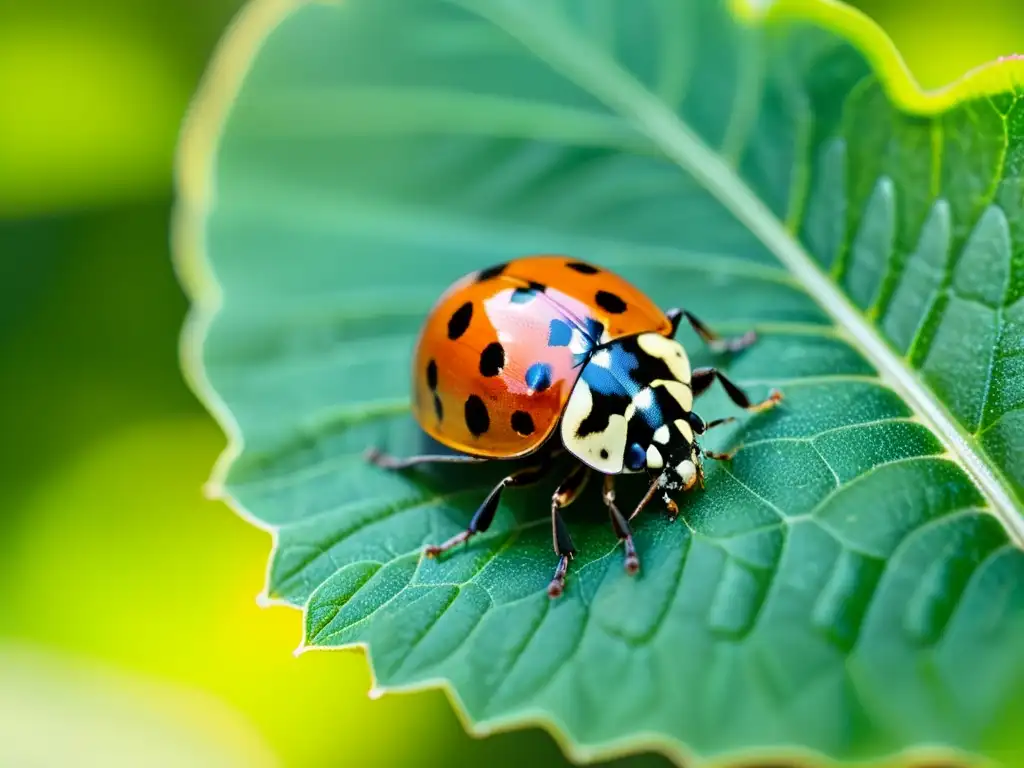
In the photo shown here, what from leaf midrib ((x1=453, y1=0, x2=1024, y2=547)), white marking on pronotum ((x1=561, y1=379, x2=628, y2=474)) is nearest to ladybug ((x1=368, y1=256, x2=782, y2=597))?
white marking on pronotum ((x1=561, y1=379, x2=628, y2=474))

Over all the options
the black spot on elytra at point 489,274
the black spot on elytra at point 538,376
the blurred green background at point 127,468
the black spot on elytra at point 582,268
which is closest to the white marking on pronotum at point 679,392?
the black spot on elytra at point 538,376

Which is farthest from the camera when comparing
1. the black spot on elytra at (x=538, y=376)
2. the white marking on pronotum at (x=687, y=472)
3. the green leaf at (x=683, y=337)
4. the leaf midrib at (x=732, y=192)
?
the black spot on elytra at (x=538, y=376)

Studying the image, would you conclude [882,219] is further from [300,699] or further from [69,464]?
[69,464]

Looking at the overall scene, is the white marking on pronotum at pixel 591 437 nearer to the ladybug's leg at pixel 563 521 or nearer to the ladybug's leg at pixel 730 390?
the ladybug's leg at pixel 563 521

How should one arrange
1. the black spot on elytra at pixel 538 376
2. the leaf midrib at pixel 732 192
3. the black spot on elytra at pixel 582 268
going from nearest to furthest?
the leaf midrib at pixel 732 192 → the black spot on elytra at pixel 538 376 → the black spot on elytra at pixel 582 268

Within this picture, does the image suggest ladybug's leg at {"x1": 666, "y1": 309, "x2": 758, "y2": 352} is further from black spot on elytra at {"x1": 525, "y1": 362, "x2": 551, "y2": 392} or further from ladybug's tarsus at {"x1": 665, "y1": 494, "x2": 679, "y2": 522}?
ladybug's tarsus at {"x1": 665, "y1": 494, "x2": 679, "y2": 522}

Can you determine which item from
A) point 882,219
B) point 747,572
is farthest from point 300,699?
point 882,219
